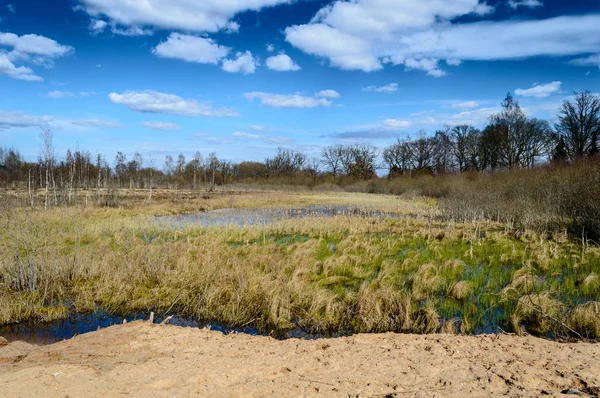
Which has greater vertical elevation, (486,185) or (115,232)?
(486,185)

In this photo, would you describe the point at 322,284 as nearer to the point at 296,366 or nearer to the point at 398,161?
the point at 296,366

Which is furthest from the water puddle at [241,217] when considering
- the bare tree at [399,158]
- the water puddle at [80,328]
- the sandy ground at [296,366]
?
the bare tree at [399,158]

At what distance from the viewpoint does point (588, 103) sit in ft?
120

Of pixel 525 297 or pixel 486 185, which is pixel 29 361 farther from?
pixel 486 185

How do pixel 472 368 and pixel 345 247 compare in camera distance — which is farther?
pixel 345 247

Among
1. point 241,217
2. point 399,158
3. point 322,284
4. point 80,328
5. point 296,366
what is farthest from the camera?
point 399,158

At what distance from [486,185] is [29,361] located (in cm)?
2752

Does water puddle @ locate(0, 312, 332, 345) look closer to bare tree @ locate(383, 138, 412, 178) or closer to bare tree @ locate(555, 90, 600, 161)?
bare tree @ locate(555, 90, 600, 161)

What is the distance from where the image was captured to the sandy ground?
4.97 metres

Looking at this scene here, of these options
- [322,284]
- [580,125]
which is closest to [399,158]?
[580,125]

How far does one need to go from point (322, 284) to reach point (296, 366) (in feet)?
15.1

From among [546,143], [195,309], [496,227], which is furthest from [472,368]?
[546,143]

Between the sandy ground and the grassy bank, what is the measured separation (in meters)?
1.13

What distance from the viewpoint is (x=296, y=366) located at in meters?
5.77
